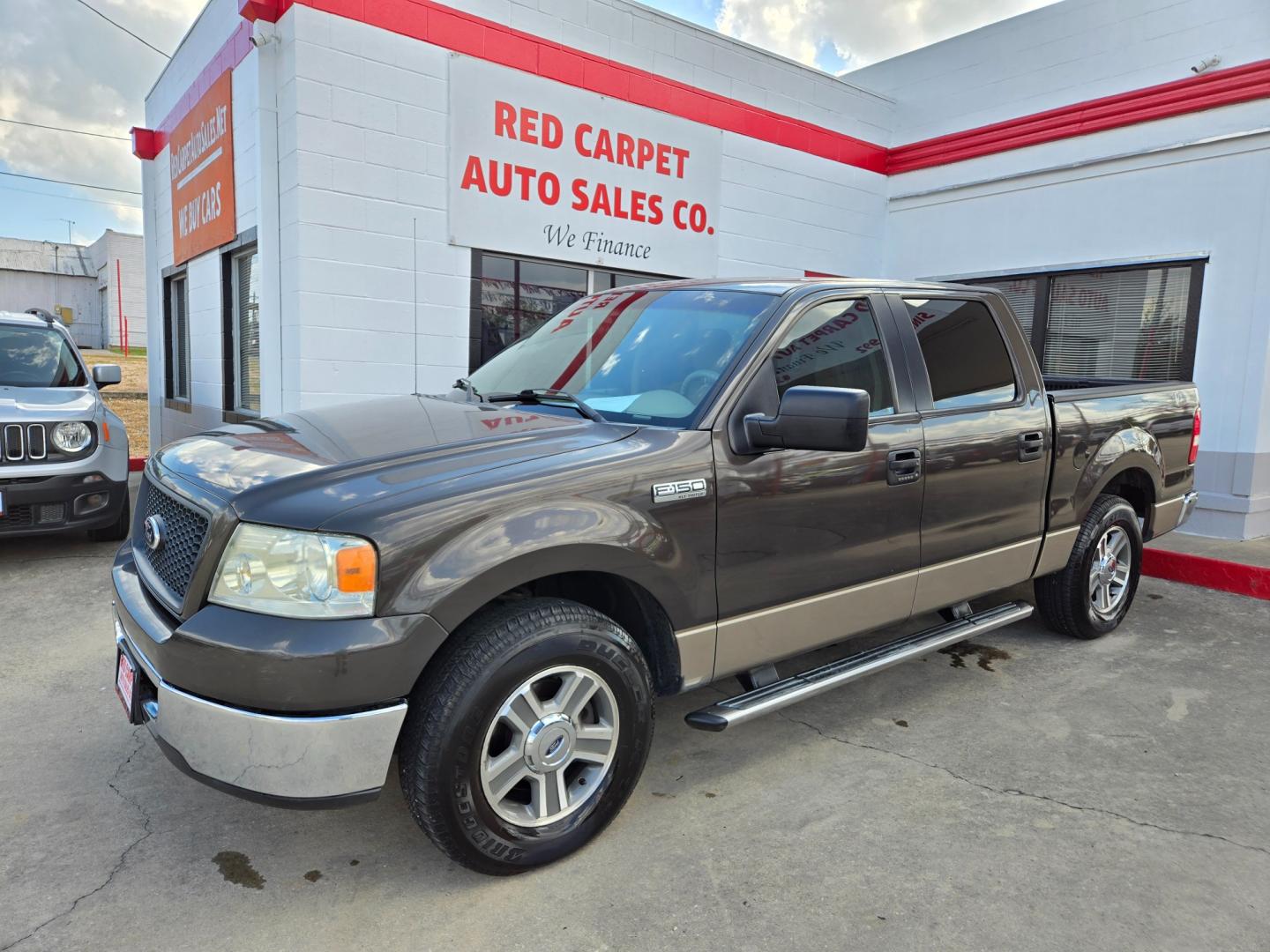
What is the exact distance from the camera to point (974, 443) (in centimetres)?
378

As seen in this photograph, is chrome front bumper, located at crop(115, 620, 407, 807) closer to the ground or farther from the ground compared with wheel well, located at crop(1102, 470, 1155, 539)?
closer to the ground

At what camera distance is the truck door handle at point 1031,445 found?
4.03 m

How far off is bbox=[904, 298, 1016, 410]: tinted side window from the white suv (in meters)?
5.66

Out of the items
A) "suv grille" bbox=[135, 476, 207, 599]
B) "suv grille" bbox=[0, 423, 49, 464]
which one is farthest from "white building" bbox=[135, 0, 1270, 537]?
"suv grille" bbox=[135, 476, 207, 599]

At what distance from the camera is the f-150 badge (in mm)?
2758

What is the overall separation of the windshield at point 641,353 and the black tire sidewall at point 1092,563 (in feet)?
8.29

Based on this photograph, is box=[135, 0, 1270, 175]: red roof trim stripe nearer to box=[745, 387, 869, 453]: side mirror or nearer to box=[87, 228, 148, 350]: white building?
box=[745, 387, 869, 453]: side mirror

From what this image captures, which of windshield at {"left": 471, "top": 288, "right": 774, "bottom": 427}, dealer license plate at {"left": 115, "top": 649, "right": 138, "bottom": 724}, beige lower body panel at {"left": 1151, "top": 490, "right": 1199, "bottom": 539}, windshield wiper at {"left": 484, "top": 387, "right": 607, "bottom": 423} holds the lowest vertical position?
dealer license plate at {"left": 115, "top": 649, "right": 138, "bottom": 724}

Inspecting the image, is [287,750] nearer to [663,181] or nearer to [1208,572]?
[1208,572]

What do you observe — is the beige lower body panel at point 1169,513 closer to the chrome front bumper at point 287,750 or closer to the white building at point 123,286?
the chrome front bumper at point 287,750

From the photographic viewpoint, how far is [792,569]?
3.14 m

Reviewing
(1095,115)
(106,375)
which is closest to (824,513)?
(106,375)

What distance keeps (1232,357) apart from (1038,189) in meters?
2.64

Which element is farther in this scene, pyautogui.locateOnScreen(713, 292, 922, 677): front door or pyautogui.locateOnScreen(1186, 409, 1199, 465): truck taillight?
pyautogui.locateOnScreen(1186, 409, 1199, 465): truck taillight
